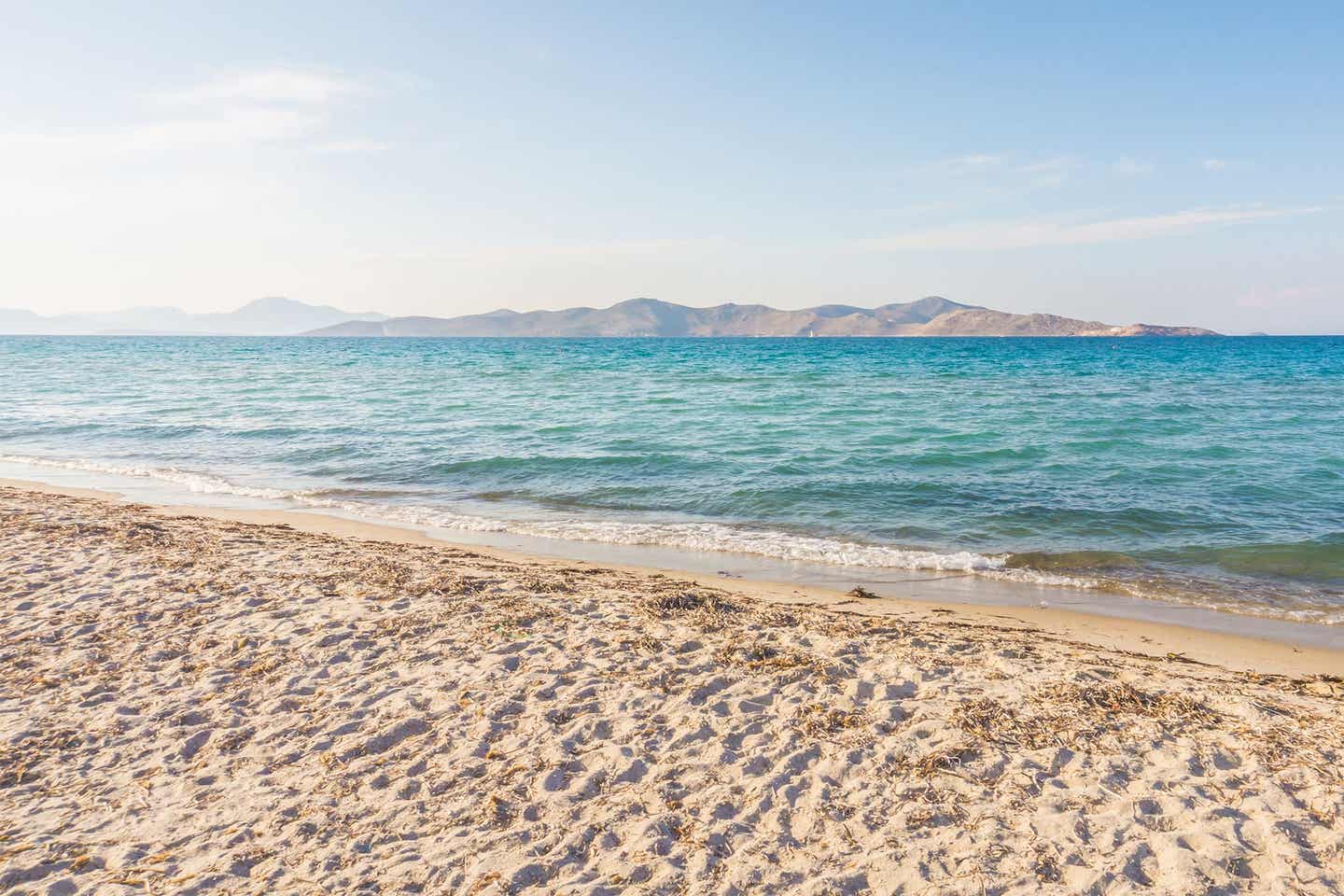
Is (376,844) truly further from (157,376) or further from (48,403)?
(157,376)

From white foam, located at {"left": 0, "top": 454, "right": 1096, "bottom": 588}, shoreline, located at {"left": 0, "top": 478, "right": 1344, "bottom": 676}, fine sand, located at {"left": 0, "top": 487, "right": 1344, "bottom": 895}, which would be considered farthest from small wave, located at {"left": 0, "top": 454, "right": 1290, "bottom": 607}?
fine sand, located at {"left": 0, "top": 487, "right": 1344, "bottom": 895}

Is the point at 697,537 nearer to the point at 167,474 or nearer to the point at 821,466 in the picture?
the point at 821,466

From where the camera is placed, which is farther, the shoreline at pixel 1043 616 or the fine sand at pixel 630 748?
the shoreline at pixel 1043 616

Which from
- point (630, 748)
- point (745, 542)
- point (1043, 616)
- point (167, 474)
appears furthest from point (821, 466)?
point (167, 474)

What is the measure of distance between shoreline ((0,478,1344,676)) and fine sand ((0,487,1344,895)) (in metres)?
0.08

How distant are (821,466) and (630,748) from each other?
464 inches

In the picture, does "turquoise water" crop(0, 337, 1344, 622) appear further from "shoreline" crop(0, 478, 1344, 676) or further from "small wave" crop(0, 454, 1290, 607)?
"shoreline" crop(0, 478, 1344, 676)

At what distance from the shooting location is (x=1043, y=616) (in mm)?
8211

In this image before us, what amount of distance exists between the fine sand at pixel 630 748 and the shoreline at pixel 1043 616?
0.08 metres

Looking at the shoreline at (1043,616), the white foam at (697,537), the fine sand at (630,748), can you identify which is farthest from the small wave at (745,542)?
the fine sand at (630,748)

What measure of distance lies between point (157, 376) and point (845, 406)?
3956 cm

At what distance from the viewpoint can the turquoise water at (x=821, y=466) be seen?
414 inches

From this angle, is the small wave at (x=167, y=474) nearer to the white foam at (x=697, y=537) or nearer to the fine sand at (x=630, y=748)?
the white foam at (x=697, y=537)

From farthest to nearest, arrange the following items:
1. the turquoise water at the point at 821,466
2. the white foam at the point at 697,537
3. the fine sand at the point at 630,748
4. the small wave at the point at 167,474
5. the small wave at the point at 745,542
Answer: the small wave at the point at 167,474
the turquoise water at the point at 821,466
the white foam at the point at 697,537
the small wave at the point at 745,542
the fine sand at the point at 630,748
